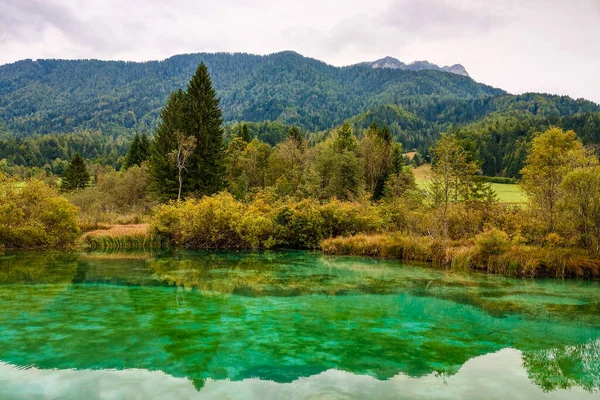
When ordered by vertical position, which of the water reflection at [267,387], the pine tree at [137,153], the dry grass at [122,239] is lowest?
the dry grass at [122,239]

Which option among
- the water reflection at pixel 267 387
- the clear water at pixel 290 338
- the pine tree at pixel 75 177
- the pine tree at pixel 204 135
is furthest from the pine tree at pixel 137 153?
the water reflection at pixel 267 387

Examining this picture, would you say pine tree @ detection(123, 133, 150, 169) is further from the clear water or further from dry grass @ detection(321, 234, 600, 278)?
the clear water

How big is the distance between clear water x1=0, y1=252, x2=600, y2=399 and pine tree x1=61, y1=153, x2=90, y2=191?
47.6 metres

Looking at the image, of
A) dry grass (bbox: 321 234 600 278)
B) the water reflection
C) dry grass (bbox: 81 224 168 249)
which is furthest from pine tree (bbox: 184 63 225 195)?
the water reflection

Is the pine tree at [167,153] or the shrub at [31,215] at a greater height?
the pine tree at [167,153]

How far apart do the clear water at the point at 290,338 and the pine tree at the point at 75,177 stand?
4757 cm

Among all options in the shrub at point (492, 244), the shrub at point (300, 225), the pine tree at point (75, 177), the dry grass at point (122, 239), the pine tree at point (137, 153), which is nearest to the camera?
the shrub at point (492, 244)

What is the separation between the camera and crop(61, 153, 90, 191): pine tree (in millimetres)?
58844

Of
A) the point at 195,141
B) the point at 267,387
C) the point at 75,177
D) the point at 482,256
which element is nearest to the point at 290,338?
the point at 267,387

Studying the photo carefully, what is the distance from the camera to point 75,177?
59.3 metres

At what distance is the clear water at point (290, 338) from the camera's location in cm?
646

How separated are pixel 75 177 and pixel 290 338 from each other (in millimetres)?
60050

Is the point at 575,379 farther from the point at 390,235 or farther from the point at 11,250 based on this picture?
the point at 11,250

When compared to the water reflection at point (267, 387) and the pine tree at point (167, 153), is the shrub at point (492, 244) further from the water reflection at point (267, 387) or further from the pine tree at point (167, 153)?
the pine tree at point (167, 153)
